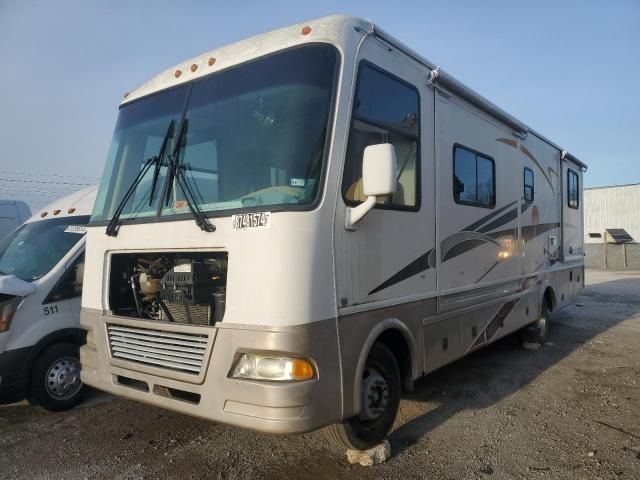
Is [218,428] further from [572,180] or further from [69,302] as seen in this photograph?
[572,180]

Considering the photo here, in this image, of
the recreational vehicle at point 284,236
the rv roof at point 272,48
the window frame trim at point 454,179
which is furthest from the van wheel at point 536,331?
the rv roof at point 272,48

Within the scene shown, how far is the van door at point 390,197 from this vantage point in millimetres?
3396

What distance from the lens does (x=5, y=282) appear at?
4656 millimetres

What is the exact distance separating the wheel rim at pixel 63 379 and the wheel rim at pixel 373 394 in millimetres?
3163

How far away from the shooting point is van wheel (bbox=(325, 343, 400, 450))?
3570mm

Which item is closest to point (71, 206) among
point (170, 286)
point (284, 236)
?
point (170, 286)

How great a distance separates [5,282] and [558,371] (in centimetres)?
630

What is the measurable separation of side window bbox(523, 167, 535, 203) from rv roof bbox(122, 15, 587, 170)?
2727mm

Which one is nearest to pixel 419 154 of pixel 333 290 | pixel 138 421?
pixel 333 290

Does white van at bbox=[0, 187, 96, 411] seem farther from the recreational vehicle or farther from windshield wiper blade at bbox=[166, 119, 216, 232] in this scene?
windshield wiper blade at bbox=[166, 119, 216, 232]

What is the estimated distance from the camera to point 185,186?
359 centimetres

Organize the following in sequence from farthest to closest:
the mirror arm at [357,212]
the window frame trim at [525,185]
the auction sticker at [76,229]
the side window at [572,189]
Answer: the side window at [572,189] → the window frame trim at [525,185] → the auction sticker at [76,229] → the mirror arm at [357,212]

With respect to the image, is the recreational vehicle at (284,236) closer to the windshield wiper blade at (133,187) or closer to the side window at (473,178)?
the windshield wiper blade at (133,187)

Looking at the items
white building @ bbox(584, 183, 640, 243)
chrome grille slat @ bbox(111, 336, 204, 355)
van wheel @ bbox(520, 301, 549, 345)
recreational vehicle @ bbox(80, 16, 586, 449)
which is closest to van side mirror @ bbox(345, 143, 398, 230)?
recreational vehicle @ bbox(80, 16, 586, 449)
